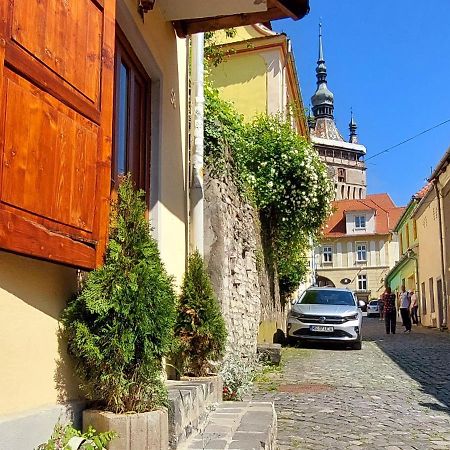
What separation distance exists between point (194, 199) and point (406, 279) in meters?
35.7

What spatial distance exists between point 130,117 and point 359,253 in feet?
206

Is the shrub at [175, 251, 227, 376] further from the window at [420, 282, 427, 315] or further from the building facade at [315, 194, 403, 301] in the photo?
the building facade at [315, 194, 403, 301]

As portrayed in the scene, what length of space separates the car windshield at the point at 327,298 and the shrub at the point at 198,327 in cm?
1094

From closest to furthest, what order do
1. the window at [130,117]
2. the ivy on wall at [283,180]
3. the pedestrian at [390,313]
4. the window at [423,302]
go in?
the window at [130,117]
the ivy on wall at [283,180]
the pedestrian at [390,313]
the window at [423,302]

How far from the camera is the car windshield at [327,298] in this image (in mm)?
16562

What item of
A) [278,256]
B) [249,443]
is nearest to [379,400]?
[249,443]

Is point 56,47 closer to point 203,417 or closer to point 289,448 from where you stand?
point 203,417

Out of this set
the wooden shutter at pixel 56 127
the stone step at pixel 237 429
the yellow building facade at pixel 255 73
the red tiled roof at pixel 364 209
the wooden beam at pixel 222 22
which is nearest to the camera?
the wooden shutter at pixel 56 127

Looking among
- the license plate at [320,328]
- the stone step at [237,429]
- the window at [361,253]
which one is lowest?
the stone step at [237,429]

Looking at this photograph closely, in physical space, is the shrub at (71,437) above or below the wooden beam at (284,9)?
below

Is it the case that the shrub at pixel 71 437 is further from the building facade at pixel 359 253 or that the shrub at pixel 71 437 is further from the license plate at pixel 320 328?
the building facade at pixel 359 253

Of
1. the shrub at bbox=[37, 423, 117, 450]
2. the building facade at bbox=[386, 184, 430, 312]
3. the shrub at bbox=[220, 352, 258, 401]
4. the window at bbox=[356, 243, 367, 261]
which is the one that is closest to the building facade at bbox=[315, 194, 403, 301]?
the window at bbox=[356, 243, 367, 261]

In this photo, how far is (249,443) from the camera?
4.05m

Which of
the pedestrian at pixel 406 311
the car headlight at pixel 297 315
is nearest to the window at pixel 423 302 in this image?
the pedestrian at pixel 406 311
